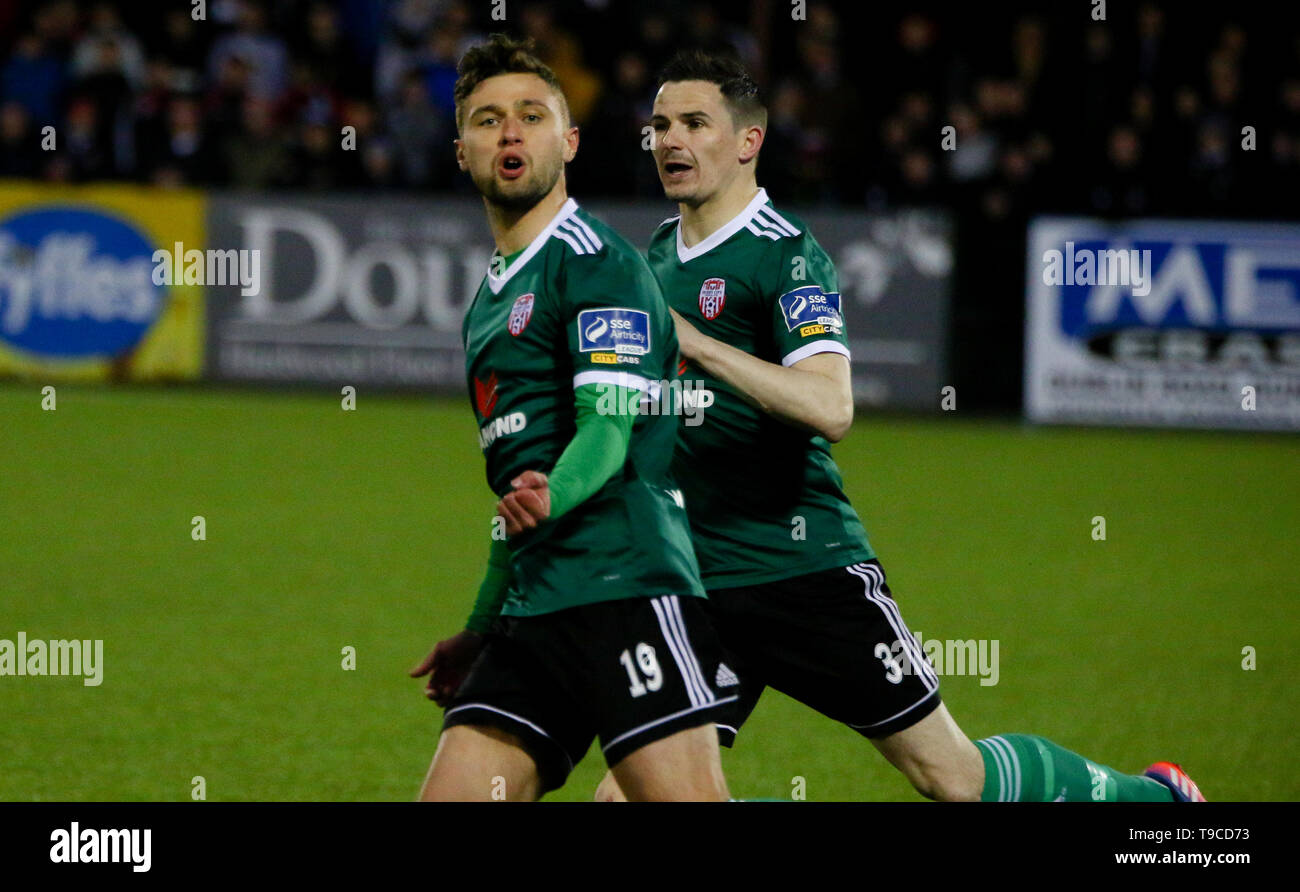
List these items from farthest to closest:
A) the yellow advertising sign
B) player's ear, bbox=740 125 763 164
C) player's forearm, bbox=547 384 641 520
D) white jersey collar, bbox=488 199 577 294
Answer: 1. the yellow advertising sign
2. player's ear, bbox=740 125 763 164
3. white jersey collar, bbox=488 199 577 294
4. player's forearm, bbox=547 384 641 520

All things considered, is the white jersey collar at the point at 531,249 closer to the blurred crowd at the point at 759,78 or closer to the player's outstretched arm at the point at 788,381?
the player's outstretched arm at the point at 788,381

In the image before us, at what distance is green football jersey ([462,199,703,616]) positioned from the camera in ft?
12.1

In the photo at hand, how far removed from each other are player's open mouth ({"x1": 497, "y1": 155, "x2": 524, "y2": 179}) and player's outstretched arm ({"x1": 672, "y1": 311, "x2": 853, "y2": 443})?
1.71 ft

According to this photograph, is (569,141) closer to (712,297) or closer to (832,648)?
(712,297)

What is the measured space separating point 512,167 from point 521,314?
12.1 inches

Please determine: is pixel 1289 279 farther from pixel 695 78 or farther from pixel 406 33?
pixel 695 78

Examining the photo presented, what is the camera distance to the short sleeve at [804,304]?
4395mm

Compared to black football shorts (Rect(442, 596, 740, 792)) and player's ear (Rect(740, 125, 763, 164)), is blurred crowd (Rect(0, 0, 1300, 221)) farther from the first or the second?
black football shorts (Rect(442, 596, 740, 792))

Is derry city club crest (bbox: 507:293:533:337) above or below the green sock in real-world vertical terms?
above

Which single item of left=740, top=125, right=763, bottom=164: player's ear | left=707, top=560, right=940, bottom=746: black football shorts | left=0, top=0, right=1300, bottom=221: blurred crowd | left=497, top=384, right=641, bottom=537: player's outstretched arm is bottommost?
left=707, top=560, right=940, bottom=746: black football shorts

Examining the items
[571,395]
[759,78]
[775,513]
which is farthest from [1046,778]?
[759,78]

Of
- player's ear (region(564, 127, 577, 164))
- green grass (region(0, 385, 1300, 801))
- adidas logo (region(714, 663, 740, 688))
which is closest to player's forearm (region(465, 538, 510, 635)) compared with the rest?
adidas logo (region(714, 663, 740, 688))

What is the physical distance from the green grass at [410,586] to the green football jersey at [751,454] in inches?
61.1

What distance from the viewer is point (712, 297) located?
15.2 ft
